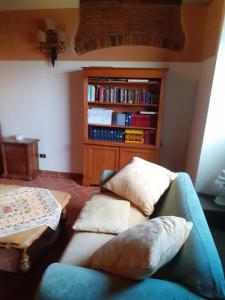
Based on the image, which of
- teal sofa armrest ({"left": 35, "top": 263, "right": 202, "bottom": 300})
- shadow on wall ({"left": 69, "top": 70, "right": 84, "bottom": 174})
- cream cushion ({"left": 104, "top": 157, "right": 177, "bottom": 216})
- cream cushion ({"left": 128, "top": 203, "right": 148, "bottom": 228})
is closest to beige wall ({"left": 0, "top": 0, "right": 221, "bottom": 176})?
shadow on wall ({"left": 69, "top": 70, "right": 84, "bottom": 174})

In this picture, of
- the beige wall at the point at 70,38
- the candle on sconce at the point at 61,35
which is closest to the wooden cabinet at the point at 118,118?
the beige wall at the point at 70,38

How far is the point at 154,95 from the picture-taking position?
317 cm

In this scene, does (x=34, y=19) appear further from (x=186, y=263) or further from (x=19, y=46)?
(x=186, y=263)

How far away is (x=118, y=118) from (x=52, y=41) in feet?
4.99

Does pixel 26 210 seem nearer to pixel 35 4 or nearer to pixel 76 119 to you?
pixel 76 119

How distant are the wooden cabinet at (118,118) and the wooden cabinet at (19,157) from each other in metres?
0.88

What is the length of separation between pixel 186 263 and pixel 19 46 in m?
3.72

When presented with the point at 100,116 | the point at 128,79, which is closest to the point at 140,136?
the point at 100,116

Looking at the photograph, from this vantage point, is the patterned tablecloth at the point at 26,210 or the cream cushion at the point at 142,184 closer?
the patterned tablecloth at the point at 26,210

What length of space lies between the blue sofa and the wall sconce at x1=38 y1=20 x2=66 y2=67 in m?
3.10

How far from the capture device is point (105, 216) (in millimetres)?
1732

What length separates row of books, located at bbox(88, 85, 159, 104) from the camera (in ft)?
10.4

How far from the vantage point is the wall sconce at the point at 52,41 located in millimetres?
3195

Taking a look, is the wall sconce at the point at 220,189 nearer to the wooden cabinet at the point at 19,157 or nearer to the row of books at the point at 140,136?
the row of books at the point at 140,136
